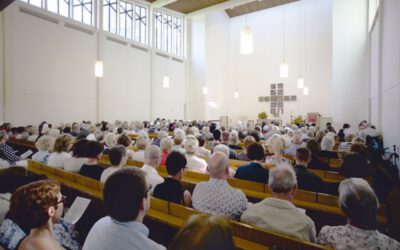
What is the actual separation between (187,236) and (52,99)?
420 inches

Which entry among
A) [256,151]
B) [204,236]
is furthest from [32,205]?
[256,151]

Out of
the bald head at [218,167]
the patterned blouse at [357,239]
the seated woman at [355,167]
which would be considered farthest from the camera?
the seated woman at [355,167]

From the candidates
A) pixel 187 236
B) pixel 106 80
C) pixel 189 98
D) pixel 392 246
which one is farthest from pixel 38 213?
pixel 189 98

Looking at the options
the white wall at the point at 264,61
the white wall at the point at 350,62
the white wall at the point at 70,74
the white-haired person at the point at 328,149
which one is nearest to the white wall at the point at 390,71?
the white-haired person at the point at 328,149

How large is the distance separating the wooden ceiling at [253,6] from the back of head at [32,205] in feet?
51.1

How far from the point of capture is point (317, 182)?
2857 mm

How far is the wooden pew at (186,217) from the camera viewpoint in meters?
1.63

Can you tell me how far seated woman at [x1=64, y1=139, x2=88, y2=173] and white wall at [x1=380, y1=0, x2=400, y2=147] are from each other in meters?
5.90

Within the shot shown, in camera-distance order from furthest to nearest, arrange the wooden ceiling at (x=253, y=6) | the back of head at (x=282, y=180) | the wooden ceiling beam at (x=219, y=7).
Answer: the wooden ceiling at (x=253, y=6), the wooden ceiling beam at (x=219, y=7), the back of head at (x=282, y=180)

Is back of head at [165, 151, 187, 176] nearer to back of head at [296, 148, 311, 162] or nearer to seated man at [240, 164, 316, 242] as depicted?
seated man at [240, 164, 316, 242]

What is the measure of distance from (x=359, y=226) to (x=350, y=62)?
11922 mm

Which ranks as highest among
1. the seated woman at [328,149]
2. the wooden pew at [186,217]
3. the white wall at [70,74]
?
the white wall at [70,74]

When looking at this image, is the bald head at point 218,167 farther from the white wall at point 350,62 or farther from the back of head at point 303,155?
the white wall at point 350,62

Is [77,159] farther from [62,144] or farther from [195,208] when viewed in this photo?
[195,208]
